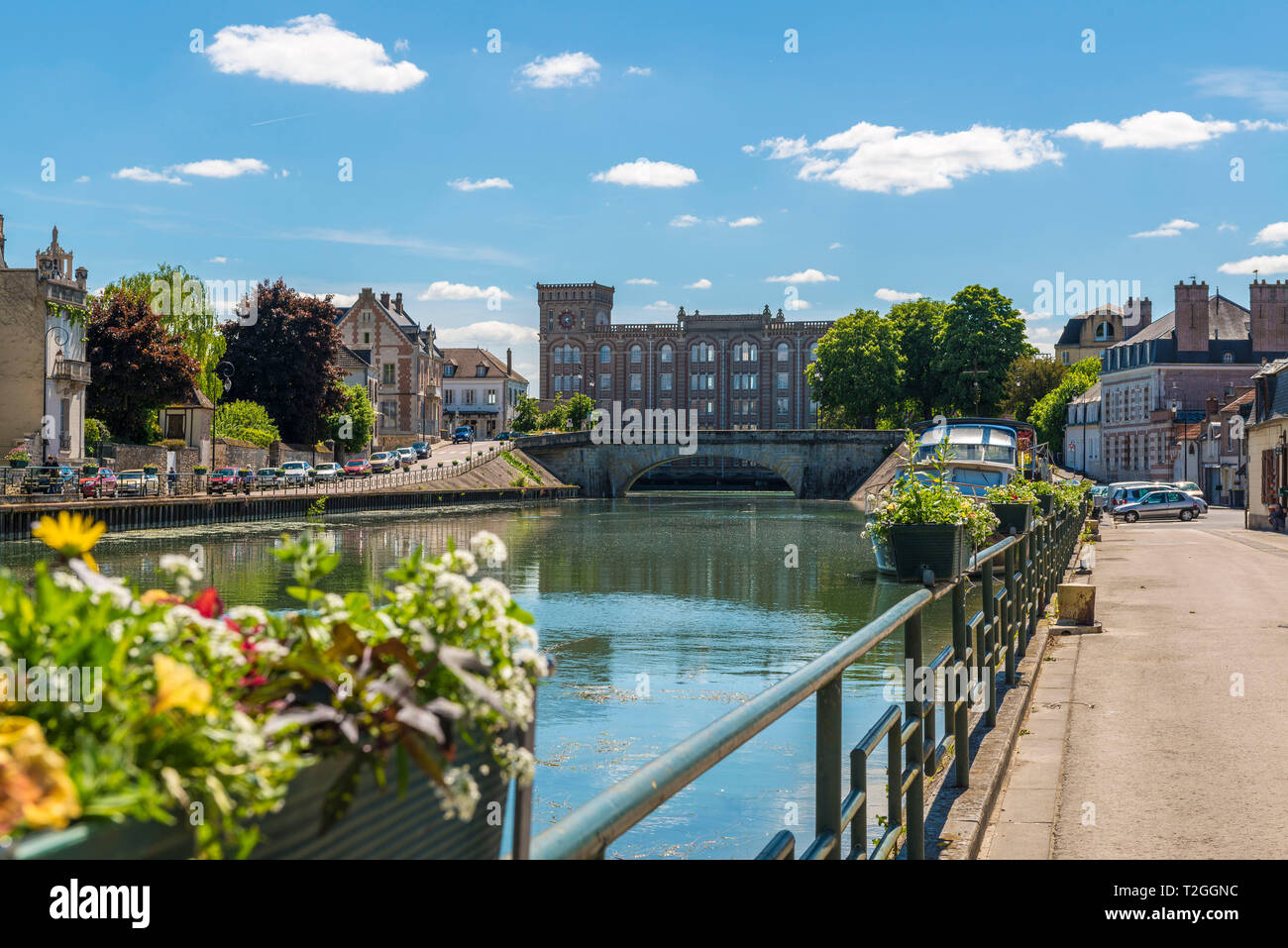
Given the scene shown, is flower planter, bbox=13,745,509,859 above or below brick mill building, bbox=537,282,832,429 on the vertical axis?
below

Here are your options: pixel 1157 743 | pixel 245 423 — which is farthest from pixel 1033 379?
pixel 1157 743

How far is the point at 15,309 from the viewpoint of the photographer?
47.3 metres

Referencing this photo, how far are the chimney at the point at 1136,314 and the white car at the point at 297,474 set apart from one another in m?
79.9

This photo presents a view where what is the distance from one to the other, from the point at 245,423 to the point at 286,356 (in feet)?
24.9

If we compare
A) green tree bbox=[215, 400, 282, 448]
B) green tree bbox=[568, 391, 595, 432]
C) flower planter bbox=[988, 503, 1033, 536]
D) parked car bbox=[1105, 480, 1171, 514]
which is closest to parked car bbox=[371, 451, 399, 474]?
green tree bbox=[215, 400, 282, 448]

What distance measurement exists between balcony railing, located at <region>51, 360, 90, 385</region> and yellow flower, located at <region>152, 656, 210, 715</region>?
166 ft

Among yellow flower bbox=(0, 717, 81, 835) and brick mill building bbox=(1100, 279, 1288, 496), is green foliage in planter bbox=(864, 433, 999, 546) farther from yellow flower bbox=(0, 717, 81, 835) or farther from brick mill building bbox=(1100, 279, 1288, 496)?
brick mill building bbox=(1100, 279, 1288, 496)

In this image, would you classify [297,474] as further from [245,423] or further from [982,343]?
[982,343]

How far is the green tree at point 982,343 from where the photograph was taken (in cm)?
7881

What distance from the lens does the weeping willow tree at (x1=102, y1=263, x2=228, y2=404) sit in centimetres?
7462

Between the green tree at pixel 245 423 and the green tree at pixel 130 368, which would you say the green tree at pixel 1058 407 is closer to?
the green tree at pixel 245 423

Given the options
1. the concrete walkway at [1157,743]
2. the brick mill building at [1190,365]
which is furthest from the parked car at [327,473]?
the concrete walkway at [1157,743]

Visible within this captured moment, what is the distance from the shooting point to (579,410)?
12575 centimetres
